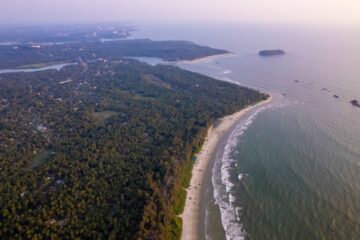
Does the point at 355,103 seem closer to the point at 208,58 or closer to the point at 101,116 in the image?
the point at 101,116

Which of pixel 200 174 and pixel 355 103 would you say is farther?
pixel 355 103


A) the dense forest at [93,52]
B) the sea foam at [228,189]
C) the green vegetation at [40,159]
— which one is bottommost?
the green vegetation at [40,159]

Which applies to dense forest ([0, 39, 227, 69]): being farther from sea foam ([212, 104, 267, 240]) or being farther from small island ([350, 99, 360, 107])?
sea foam ([212, 104, 267, 240])

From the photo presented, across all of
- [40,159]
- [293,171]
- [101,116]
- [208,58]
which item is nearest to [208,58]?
[208,58]

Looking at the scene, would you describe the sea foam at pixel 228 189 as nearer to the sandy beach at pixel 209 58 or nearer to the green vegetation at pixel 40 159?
the green vegetation at pixel 40 159

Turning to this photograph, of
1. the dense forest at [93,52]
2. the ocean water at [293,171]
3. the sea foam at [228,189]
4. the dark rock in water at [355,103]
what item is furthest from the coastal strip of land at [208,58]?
the sea foam at [228,189]

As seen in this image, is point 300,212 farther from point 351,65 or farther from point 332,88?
point 351,65
